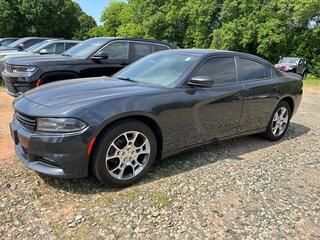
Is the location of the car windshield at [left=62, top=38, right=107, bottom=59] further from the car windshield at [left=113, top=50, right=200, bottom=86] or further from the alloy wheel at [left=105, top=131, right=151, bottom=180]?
the alloy wheel at [left=105, top=131, right=151, bottom=180]

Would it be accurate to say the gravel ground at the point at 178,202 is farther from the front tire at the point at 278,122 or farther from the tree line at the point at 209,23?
the tree line at the point at 209,23

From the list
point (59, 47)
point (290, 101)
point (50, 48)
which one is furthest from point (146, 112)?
point (59, 47)

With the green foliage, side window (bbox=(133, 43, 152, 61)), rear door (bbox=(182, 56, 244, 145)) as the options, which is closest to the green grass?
side window (bbox=(133, 43, 152, 61))

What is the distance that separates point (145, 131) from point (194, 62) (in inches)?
48.8

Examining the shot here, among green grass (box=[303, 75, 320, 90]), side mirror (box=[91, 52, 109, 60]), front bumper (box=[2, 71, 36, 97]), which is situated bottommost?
green grass (box=[303, 75, 320, 90])

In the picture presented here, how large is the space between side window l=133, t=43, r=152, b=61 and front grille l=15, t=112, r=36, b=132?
14.9ft

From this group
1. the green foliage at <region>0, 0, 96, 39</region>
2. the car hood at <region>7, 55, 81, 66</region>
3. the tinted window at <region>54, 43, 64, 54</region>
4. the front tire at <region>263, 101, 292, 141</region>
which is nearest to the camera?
the front tire at <region>263, 101, 292, 141</region>

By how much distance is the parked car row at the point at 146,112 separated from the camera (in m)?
3.41

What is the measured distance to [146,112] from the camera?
3.80 metres

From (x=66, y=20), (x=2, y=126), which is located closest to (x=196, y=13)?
(x=66, y=20)

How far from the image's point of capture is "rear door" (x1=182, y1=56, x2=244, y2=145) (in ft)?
14.1

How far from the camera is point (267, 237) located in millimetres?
3041

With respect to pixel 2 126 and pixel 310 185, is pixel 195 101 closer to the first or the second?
pixel 310 185

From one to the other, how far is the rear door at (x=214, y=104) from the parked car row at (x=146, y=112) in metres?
Result: 0.01
